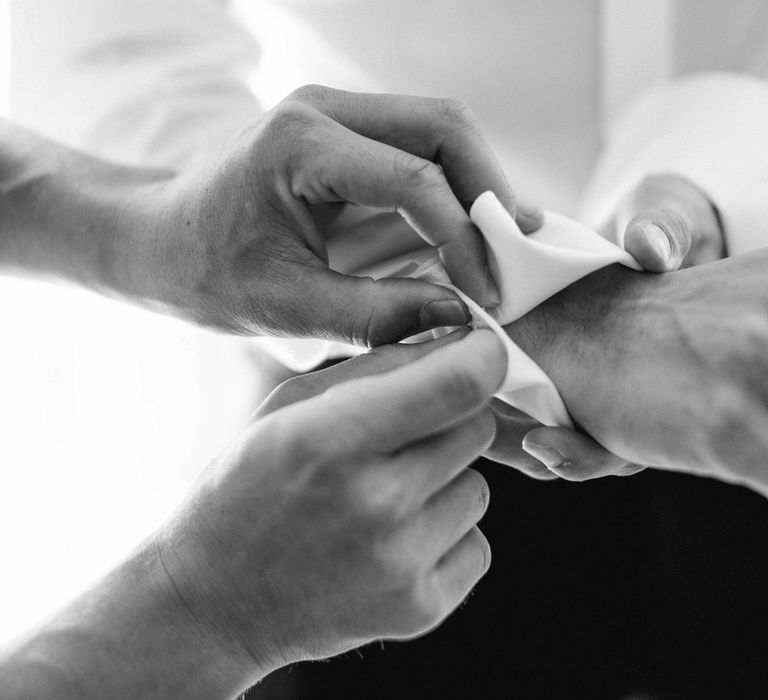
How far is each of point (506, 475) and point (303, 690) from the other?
1.48 ft

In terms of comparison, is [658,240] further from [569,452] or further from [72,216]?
[72,216]

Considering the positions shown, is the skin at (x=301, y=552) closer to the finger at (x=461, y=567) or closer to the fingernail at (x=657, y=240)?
the finger at (x=461, y=567)

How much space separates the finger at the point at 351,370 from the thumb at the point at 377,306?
17 mm

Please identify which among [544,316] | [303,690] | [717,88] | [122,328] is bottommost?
[303,690]

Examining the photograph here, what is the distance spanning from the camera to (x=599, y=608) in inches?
46.2

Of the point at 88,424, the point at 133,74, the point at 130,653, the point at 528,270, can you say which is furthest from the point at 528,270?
the point at 88,424

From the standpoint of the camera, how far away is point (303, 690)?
121 cm

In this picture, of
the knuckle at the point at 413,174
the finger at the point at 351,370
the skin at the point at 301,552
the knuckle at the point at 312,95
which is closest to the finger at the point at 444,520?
the skin at the point at 301,552

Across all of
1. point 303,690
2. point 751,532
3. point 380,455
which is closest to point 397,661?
point 303,690

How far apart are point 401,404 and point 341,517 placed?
0.09 m

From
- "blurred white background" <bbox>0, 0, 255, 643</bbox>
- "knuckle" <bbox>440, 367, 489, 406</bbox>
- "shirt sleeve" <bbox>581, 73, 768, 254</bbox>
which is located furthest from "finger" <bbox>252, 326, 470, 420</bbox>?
"blurred white background" <bbox>0, 0, 255, 643</bbox>

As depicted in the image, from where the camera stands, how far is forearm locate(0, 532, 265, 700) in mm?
593

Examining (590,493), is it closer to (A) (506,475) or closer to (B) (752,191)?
(A) (506,475)

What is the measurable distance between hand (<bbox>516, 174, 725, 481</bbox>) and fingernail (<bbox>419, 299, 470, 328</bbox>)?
0.15 meters
